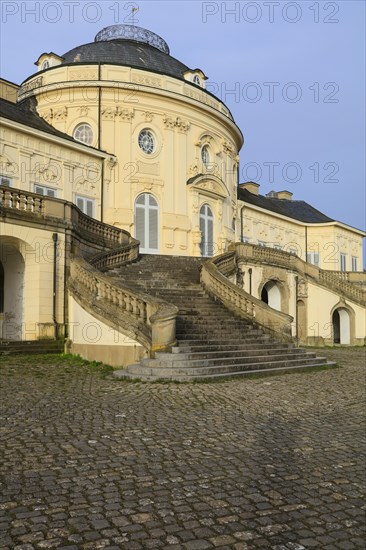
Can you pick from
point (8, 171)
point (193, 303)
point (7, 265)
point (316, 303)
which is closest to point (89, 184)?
point (8, 171)

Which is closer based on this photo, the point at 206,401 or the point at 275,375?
the point at 206,401

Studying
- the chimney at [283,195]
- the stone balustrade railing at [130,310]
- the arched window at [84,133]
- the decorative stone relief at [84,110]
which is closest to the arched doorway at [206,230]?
the arched window at [84,133]

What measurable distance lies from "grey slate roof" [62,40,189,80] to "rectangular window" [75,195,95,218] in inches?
303

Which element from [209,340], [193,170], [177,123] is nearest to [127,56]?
[177,123]

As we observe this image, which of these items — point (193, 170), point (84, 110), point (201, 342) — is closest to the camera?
point (201, 342)

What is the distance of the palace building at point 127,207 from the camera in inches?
616

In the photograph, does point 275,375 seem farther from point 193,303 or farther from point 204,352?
point 193,303

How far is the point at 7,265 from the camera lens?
1686cm

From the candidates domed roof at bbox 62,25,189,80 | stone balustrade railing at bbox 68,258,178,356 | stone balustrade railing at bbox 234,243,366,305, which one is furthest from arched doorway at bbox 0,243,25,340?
domed roof at bbox 62,25,189,80

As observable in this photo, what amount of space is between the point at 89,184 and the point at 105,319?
550 inches

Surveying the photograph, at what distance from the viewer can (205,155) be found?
30297 mm

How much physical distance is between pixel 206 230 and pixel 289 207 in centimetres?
2089

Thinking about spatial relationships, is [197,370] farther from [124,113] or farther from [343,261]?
[343,261]

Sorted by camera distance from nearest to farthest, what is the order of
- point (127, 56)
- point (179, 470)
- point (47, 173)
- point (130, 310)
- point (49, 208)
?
point (179, 470)
point (130, 310)
point (49, 208)
point (47, 173)
point (127, 56)
